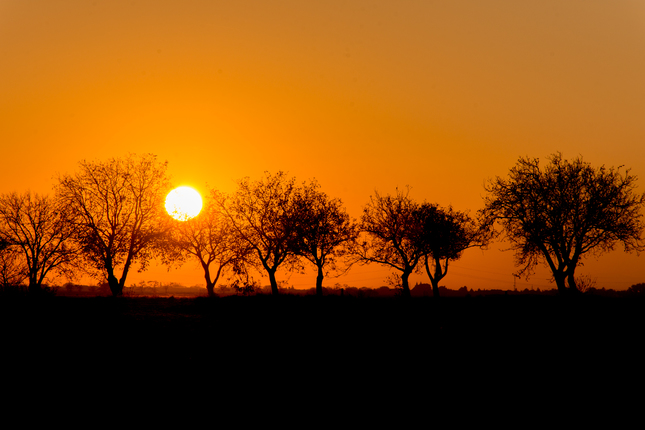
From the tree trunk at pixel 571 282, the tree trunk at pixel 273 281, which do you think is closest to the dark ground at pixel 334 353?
the tree trunk at pixel 571 282

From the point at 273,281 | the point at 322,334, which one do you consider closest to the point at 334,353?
the point at 322,334

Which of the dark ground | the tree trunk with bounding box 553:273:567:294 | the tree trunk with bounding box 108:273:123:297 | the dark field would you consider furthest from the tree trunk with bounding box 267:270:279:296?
the tree trunk with bounding box 553:273:567:294

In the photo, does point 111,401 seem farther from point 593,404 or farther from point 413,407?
point 593,404

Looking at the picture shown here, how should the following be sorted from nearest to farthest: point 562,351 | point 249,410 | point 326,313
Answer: point 249,410 → point 562,351 → point 326,313

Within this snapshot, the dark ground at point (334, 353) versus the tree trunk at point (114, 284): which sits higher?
the tree trunk at point (114, 284)

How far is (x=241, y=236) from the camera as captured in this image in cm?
5884

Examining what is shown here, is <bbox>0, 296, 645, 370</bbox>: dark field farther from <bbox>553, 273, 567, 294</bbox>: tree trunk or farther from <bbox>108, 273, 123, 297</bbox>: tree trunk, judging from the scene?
<bbox>108, 273, 123, 297</bbox>: tree trunk

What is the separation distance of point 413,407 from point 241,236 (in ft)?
147

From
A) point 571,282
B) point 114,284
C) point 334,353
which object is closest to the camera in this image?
point 334,353

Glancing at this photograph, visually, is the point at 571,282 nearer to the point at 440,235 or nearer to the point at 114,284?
the point at 440,235

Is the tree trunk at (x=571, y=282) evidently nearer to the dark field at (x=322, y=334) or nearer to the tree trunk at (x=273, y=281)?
the dark field at (x=322, y=334)

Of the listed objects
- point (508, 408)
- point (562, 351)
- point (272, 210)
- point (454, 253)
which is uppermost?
point (272, 210)

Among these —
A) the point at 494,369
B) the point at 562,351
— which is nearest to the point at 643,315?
the point at 562,351

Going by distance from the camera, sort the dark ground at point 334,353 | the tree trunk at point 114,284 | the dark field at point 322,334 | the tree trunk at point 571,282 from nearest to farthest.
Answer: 1. the dark ground at point 334,353
2. the dark field at point 322,334
3. the tree trunk at point 571,282
4. the tree trunk at point 114,284
